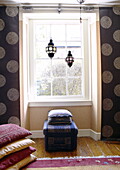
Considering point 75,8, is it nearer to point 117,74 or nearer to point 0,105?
point 117,74

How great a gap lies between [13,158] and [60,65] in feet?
8.16

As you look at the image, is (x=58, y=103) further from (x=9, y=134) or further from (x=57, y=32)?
(x=9, y=134)

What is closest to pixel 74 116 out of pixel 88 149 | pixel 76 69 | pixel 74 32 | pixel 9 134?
pixel 88 149

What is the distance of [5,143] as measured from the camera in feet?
5.31

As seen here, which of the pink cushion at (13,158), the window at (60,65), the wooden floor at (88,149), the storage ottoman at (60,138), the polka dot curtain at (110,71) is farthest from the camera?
the window at (60,65)

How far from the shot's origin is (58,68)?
3.80m

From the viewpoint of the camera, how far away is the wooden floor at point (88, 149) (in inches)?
109

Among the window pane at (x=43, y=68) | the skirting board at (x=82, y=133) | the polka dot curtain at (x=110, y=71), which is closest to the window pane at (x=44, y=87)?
the window pane at (x=43, y=68)

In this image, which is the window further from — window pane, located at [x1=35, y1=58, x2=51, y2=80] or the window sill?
the window sill

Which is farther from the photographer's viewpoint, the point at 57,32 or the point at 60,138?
the point at 57,32

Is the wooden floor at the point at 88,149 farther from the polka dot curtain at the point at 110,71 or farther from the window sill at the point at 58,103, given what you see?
Answer: the window sill at the point at 58,103

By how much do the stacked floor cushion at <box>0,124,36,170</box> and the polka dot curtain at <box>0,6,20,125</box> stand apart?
138cm

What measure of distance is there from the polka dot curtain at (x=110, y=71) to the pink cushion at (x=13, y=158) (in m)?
1.98

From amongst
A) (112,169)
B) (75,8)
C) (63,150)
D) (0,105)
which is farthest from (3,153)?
(75,8)
